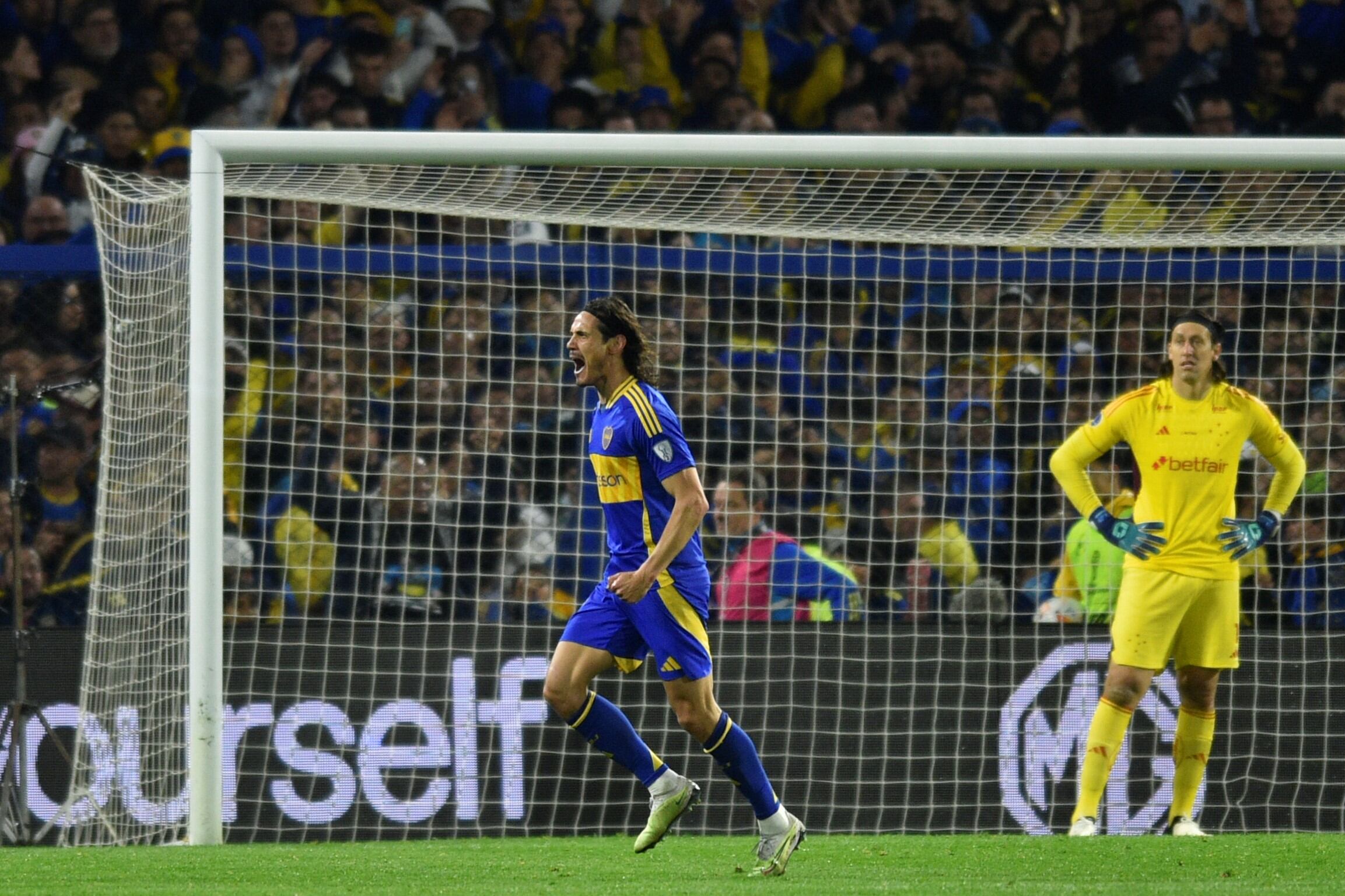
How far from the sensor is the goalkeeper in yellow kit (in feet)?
20.5

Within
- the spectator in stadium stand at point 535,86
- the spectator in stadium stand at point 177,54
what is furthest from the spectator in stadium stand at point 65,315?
the spectator in stadium stand at point 535,86

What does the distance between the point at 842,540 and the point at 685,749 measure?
138 cm

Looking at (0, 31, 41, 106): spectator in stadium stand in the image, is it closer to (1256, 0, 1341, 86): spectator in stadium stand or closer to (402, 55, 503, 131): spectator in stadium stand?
(402, 55, 503, 131): spectator in stadium stand

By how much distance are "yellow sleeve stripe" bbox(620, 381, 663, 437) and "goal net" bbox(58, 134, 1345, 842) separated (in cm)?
156

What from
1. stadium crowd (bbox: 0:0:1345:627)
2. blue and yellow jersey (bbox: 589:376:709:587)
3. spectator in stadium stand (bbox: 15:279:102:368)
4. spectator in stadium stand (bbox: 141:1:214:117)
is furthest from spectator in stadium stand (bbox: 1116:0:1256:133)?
blue and yellow jersey (bbox: 589:376:709:587)

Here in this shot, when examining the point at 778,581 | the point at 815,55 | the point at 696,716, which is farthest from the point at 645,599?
the point at 815,55

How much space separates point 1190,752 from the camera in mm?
6418

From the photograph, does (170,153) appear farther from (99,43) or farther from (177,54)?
(99,43)

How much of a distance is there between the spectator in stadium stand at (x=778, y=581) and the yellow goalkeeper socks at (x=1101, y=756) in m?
1.53

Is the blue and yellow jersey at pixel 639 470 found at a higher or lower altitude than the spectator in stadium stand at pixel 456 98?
lower

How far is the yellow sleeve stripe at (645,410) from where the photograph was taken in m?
4.97

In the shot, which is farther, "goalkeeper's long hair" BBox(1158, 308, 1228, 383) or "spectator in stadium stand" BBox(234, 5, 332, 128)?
"spectator in stadium stand" BBox(234, 5, 332, 128)

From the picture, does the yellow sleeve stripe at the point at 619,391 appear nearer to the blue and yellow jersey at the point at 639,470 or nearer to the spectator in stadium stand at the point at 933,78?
the blue and yellow jersey at the point at 639,470

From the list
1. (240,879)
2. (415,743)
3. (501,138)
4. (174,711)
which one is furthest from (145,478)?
(240,879)
